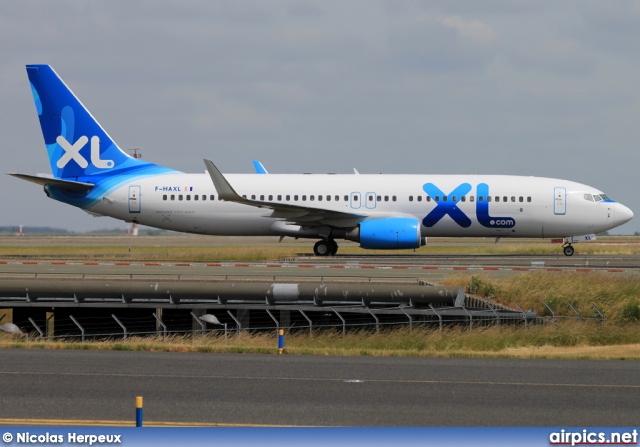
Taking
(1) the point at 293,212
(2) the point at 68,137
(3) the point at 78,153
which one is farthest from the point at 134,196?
(1) the point at 293,212

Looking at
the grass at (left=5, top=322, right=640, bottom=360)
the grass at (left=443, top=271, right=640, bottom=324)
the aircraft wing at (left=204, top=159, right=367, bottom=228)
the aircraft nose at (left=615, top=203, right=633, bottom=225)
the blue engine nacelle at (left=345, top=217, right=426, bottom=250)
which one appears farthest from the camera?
the aircraft nose at (left=615, top=203, right=633, bottom=225)

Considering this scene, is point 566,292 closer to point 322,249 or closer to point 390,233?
point 390,233

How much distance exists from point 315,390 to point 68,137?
107 feet

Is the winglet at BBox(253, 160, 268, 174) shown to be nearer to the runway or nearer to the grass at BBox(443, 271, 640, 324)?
the grass at BBox(443, 271, 640, 324)

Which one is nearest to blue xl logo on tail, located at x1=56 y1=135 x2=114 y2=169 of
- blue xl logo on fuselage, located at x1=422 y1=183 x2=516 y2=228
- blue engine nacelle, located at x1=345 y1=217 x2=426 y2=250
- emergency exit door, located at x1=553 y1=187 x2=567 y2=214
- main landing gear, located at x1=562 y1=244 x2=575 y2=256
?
blue engine nacelle, located at x1=345 y1=217 x2=426 y2=250

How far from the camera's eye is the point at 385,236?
3931 centimetres

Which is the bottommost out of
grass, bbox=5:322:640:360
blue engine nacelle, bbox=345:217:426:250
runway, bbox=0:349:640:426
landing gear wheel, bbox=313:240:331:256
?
grass, bbox=5:322:640:360

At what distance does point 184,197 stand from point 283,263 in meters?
8.37

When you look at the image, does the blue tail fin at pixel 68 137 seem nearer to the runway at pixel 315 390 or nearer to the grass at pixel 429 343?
the grass at pixel 429 343

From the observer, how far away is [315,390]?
13273 millimetres

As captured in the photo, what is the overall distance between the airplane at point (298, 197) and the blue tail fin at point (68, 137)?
0.15ft

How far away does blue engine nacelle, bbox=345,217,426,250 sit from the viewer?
3931 cm

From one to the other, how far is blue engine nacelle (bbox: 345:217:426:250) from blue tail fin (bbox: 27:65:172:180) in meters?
11.4

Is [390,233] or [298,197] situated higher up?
[298,197]
